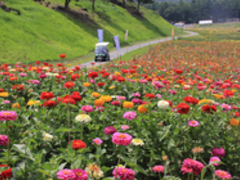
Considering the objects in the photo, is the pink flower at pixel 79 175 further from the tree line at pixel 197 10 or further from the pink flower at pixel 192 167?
the tree line at pixel 197 10

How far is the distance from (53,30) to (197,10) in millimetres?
113738

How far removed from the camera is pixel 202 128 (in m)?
2.59

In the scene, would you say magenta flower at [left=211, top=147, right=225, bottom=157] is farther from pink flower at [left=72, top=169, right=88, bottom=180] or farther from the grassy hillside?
the grassy hillside

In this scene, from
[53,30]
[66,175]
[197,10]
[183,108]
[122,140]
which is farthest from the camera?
[197,10]

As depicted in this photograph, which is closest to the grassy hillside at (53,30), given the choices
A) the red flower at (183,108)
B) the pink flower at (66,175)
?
the red flower at (183,108)

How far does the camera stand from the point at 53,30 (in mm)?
22984

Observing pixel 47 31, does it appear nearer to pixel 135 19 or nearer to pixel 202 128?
pixel 202 128

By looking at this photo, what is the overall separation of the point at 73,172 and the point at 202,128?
1.85 metres

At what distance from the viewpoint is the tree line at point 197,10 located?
111562mm

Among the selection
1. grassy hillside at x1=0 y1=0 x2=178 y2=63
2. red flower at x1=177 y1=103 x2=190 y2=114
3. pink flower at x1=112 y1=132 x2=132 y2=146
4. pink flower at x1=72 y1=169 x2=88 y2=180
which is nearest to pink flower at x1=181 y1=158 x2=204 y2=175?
pink flower at x1=112 y1=132 x2=132 y2=146

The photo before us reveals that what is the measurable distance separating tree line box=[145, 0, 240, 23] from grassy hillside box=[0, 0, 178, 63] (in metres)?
80.2

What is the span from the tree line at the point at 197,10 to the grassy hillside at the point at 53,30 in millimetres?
80196

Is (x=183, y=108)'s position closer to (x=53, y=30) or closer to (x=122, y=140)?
(x=122, y=140)

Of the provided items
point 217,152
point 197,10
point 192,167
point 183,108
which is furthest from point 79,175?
point 197,10
